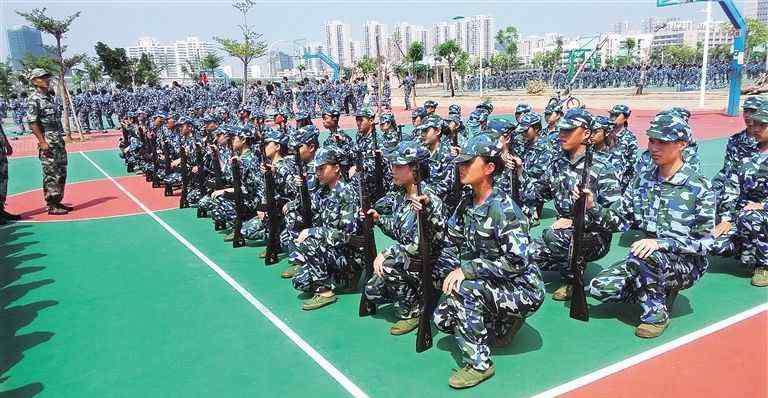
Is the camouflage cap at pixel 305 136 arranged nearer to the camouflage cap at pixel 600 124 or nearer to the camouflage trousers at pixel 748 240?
the camouflage cap at pixel 600 124

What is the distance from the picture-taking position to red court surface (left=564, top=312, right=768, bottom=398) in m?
3.55

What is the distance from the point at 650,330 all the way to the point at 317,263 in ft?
9.64

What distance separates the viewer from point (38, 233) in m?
8.73

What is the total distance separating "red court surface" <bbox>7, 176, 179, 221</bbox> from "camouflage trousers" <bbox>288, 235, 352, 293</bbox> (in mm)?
5886

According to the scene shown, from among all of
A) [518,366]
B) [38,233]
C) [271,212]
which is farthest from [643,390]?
[38,233]

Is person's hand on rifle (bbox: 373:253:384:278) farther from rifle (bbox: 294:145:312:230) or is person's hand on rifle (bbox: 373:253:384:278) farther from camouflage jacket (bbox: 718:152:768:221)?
camouflage jacket (bbox: 718:152:768:221)

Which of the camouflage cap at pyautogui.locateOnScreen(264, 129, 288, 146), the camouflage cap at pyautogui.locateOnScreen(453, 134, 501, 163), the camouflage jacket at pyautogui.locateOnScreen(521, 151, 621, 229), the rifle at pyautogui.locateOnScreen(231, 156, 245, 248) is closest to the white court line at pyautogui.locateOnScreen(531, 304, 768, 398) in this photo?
the camouflage jacket at pyautogui.locateOnScreen(521, 151, 621, 229)

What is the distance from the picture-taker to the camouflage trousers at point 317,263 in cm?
518

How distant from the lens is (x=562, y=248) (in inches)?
204

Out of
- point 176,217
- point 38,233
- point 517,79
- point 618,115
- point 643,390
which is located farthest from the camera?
point 517,79

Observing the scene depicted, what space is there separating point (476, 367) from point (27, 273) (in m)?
5.97

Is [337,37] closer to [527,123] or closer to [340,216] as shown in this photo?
[527,123]

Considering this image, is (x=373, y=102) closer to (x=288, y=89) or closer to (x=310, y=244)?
(x=288, y=89)

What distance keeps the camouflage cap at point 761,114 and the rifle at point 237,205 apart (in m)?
5.73
